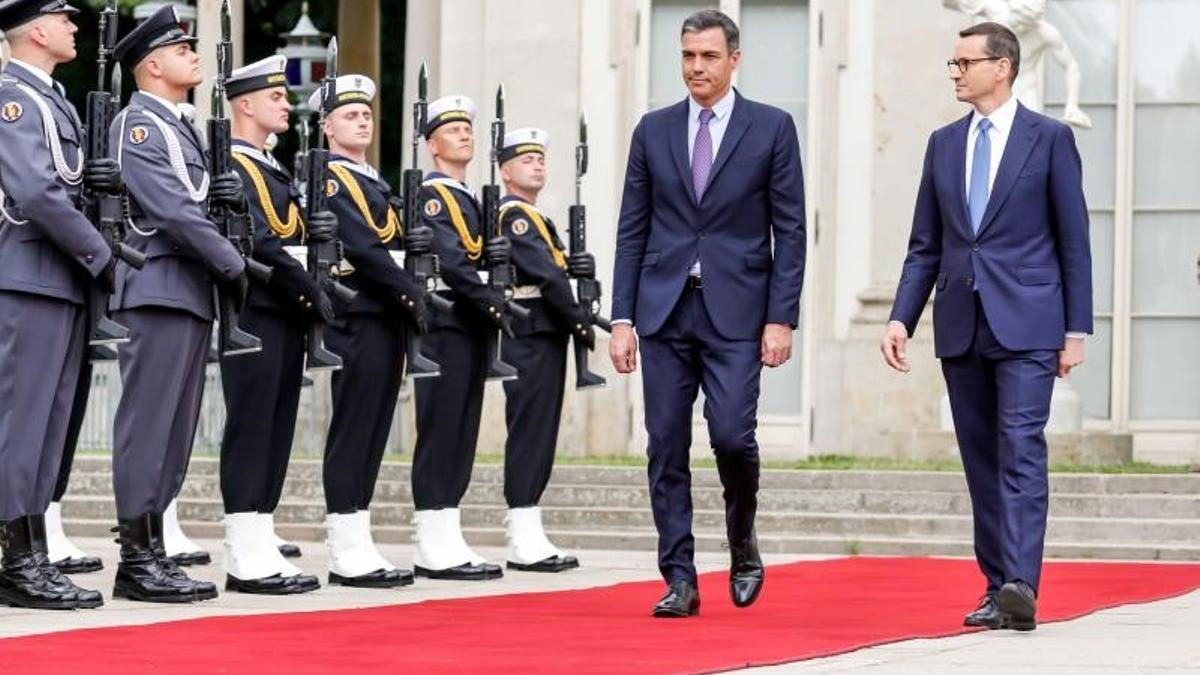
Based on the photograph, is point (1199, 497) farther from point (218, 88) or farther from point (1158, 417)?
point (218, 88)

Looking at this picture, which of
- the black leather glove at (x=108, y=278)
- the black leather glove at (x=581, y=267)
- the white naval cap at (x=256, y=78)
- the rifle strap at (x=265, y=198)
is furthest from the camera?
the black leather glove at (x=581, y=267)

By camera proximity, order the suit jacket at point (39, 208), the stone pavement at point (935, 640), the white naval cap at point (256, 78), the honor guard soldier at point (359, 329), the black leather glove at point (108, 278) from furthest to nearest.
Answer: the honor guard soldier at point (359, 329)
the white naval cap at point (256, 78)
the black leather glove at point (108, 278)
the suit jacket at point (39, 208)
the stone pavement at point (935, 640)

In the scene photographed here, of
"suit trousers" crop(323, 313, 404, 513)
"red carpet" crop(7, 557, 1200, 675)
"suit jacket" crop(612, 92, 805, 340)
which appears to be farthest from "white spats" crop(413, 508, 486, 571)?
"suit jacket" crop(612, 92, 805, 340)

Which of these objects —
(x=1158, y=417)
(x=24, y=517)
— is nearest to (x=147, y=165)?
(x=24, y=517)

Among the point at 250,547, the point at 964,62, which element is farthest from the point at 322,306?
the point at 964,62

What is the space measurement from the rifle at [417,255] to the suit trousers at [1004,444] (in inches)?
108

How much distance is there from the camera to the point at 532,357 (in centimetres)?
1383

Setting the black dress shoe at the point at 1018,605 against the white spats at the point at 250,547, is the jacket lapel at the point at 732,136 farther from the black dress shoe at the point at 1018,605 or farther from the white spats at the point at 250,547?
the white spats at the point at 250,547

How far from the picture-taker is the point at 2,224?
1037 centimetres

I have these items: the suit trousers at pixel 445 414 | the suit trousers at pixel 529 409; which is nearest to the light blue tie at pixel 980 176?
the suit trousers at pixel 445 414

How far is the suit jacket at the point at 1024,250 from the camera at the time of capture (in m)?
10.1

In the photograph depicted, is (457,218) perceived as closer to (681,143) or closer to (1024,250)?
(681,143)

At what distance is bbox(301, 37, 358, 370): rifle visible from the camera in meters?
11.5

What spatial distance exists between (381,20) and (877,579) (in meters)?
17.5
